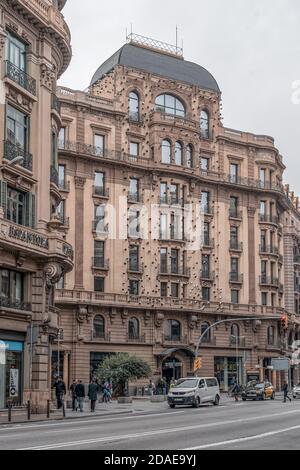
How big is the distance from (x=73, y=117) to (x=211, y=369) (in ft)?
79.6

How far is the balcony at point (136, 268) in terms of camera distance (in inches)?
2547

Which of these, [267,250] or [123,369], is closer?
[123,369]

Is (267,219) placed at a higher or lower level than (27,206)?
higher

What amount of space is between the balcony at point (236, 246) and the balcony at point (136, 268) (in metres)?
10.5

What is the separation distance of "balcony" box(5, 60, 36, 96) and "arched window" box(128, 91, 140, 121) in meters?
31.1

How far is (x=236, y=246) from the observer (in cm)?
7250

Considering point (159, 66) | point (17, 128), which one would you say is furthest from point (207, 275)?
point (17, 128)

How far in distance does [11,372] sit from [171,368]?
3308 cm

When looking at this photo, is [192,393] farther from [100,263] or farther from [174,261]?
[174,261]

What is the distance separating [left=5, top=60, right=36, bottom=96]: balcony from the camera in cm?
3428

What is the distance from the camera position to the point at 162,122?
6706cm

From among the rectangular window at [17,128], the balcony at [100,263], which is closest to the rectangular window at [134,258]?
the balcony at [100,263]

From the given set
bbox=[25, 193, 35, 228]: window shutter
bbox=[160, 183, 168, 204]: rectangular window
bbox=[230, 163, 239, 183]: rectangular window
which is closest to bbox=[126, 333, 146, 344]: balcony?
bbox=[160, 183, 168, 204]: rectangular window

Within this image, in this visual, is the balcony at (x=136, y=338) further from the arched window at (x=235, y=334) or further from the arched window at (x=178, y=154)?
the arched window at (x=178, y=154)
